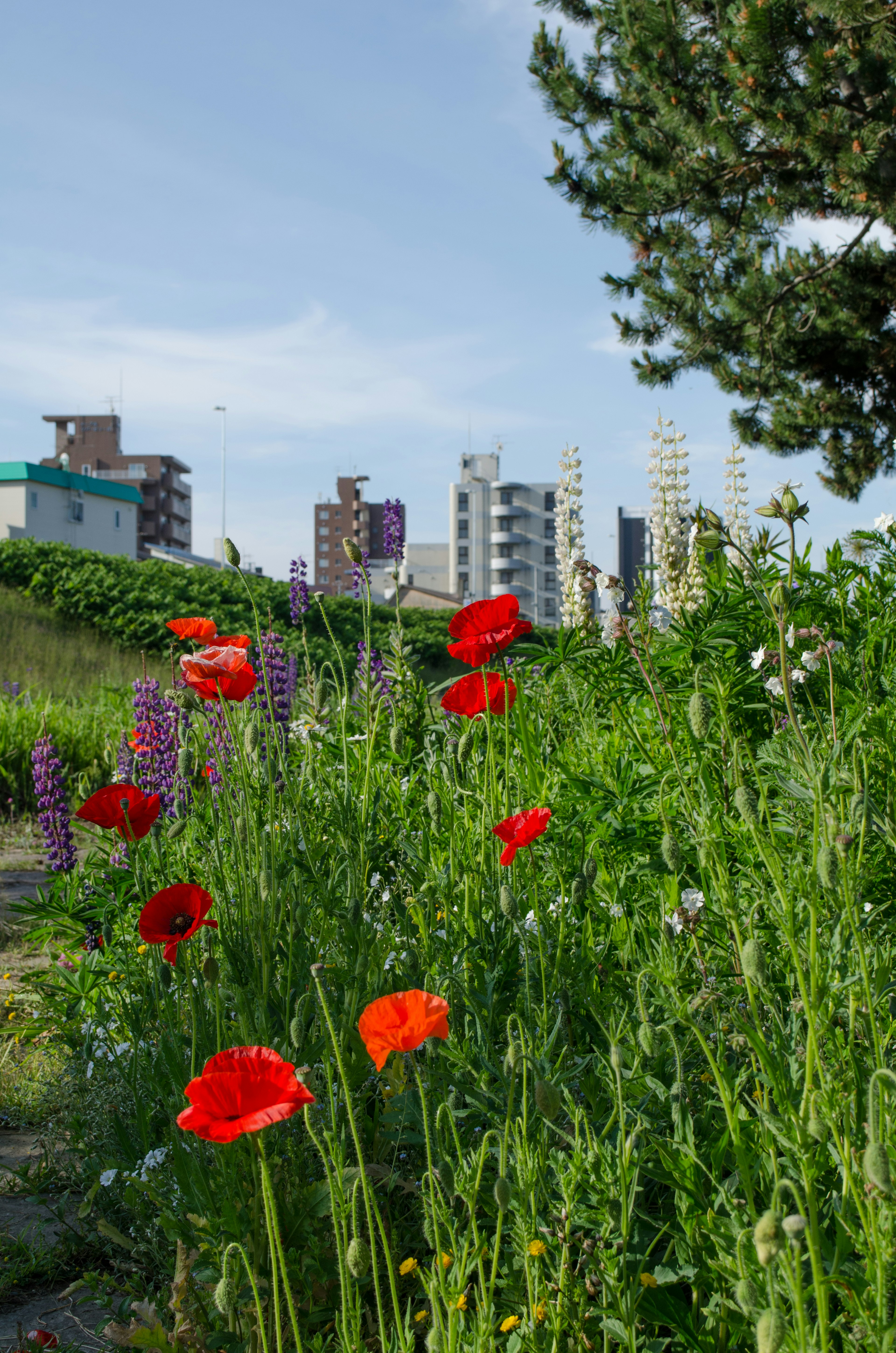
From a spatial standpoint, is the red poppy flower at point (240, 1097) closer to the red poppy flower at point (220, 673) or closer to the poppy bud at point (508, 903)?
the poppy bud at point (508, 903)

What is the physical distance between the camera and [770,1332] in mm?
824

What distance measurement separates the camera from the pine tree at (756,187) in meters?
6.08

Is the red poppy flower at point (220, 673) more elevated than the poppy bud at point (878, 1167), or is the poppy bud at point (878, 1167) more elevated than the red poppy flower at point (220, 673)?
the red poppy flower at point (220, 673)

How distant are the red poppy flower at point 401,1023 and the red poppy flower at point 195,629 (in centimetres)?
114

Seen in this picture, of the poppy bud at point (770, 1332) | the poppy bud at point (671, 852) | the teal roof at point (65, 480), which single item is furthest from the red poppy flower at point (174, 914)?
the teal roof at point (65, 480)

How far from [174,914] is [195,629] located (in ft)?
2.24

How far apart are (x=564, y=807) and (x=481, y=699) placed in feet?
1.63

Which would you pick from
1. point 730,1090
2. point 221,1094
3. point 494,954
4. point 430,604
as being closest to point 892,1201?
point 730,1090

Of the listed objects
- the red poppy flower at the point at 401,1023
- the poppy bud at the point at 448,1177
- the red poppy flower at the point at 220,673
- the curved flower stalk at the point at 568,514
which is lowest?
the poppy bud at the point at 448,1177

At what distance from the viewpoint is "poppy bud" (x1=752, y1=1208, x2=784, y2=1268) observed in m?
0.79

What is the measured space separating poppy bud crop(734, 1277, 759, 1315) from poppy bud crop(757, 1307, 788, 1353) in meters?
0.13

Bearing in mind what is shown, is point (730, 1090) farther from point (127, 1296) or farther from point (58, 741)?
point (58, 741)

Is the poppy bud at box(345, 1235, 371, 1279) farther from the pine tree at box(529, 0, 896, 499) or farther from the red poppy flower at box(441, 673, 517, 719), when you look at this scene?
the pine tree at box(529, 0, 896, 499)

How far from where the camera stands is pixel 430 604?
65.6 m
